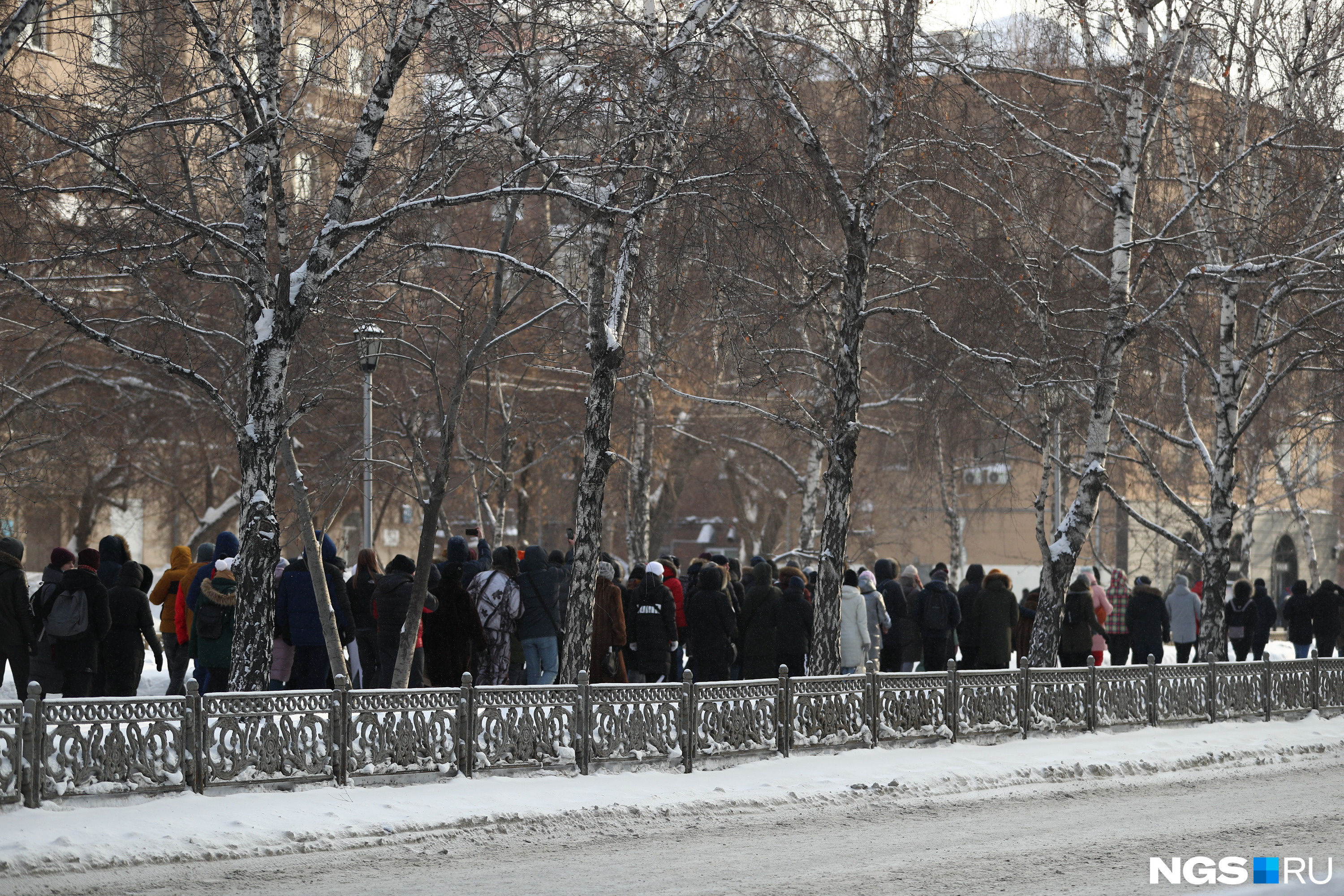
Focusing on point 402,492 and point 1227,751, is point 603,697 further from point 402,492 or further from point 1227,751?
point 402,492

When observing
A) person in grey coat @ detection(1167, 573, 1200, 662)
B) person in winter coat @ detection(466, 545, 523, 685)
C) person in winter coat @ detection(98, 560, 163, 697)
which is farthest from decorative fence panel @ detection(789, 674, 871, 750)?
person in grey coat @ detection(1167, 573, 1200, 662)

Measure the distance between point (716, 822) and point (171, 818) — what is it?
3.52 meters

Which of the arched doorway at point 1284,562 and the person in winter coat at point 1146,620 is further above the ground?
the arched doorway at point 1284,562

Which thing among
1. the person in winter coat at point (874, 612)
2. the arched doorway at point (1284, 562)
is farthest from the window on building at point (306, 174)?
the arched doorway at point (1284, 562)

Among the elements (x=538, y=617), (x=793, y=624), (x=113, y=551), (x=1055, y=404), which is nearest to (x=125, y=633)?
(x=113, y=551)

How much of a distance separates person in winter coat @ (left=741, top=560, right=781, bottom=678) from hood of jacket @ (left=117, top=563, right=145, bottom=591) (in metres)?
5.71

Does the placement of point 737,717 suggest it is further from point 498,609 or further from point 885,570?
point 885,570

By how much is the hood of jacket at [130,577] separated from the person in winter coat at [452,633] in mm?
2480

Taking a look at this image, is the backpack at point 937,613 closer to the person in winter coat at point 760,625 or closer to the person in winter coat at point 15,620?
the person in winter coat at point 760,625

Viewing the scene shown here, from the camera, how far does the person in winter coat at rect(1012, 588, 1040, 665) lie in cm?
1928

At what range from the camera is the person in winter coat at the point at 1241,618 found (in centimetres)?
2300

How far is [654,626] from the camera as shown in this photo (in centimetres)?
1509

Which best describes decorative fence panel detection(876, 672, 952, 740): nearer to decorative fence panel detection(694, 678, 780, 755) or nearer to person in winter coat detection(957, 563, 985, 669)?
decorative fence panel detection(694, 678, 780, 755)

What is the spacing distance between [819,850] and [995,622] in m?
8.41
